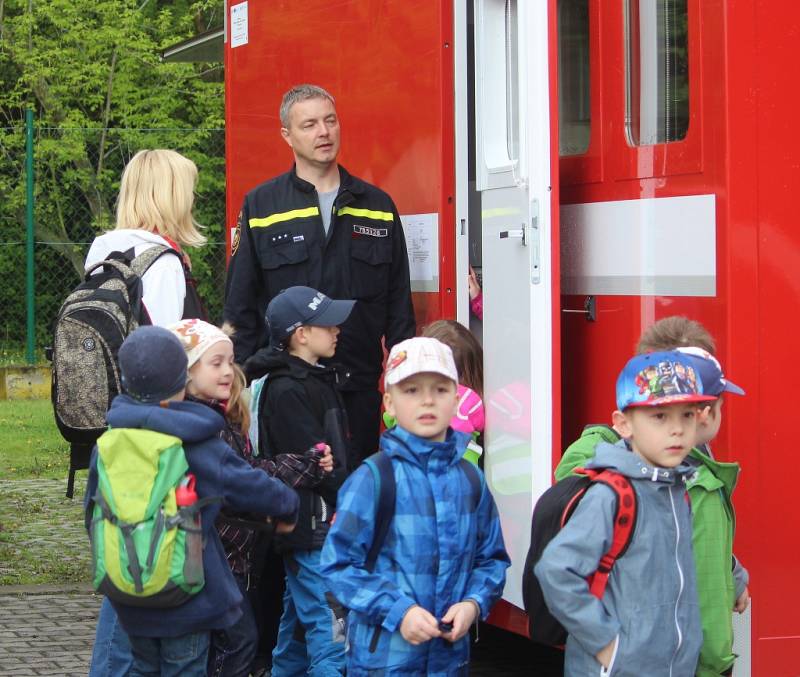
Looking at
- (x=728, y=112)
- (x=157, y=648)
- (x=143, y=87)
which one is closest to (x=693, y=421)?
(x=728, y=112)

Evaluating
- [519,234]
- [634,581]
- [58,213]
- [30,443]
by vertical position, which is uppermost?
[58,213]

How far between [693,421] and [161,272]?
2.13 metres

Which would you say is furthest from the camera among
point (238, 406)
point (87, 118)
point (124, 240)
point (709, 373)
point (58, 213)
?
point (87, 118)

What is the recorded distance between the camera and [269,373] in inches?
197

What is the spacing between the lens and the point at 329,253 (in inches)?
222

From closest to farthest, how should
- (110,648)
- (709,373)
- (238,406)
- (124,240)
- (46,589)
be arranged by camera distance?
(709,373) < (110,648) < (238,406) < (124,240) < (46,589)

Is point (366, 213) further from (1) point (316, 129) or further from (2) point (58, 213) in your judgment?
(2) point (58, 213)

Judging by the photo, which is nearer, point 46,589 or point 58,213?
point 46,589

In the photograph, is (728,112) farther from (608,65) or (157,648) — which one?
(157,648)

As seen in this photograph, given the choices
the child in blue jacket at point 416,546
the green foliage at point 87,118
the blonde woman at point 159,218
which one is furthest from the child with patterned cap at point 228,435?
the green foliage at point 87,118

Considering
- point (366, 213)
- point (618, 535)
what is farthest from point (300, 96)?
point (618, 535)

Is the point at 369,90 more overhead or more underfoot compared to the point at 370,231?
more overhead

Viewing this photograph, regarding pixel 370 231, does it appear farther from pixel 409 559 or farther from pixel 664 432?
pixel 664 432

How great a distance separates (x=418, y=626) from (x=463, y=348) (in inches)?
69.1
